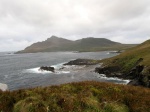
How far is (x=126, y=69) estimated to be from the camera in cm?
7862

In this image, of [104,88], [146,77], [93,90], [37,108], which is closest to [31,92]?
[37,108]

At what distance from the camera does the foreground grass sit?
11953 mm

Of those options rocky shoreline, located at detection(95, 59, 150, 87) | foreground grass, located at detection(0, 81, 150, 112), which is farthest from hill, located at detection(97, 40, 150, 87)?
foreground grass, located at detection(0, 81, 150, 112)

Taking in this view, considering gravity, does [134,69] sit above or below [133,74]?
above

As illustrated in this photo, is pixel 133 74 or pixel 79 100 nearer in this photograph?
pixel 79 100

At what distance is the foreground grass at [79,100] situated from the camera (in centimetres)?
1195

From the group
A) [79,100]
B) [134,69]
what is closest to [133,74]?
[134,69]

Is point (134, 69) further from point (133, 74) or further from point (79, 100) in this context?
point (79, 100)

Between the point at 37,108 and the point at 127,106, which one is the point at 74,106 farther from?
the point at 127,106

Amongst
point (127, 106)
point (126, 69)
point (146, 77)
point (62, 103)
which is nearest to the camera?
point (62, 103)

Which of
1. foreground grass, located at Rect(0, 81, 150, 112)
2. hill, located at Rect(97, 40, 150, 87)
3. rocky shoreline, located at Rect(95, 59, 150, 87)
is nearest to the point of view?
foreground grass, located at Rect(0, 81, 150, 112)

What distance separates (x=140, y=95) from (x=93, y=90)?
3496 millimetres

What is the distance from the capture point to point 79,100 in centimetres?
1270

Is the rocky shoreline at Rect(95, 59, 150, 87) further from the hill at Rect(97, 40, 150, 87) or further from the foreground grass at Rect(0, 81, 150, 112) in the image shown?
the foreground grass at Rect(0, 81, 150, 112)
